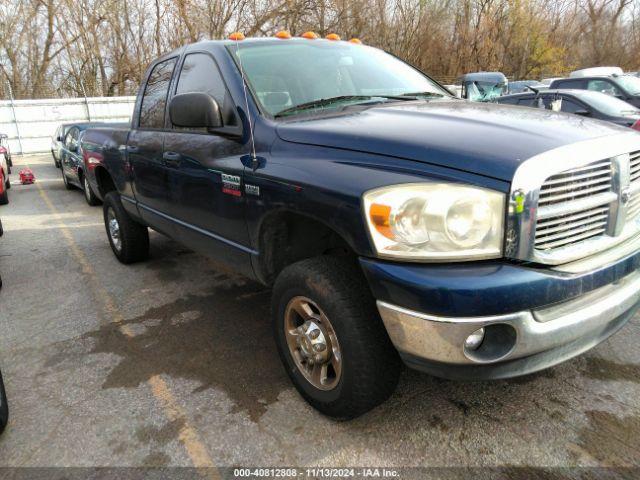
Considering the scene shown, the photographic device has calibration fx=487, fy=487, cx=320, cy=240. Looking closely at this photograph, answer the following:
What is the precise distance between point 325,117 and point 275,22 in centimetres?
2526

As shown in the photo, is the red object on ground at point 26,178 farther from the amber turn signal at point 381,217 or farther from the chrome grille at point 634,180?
the chrome grille at point 634,180

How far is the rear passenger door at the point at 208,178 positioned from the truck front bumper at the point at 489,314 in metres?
1.15

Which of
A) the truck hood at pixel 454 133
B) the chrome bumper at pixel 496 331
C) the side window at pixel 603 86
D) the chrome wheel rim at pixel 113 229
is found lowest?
the chrome wheel rim at pixel 113 229

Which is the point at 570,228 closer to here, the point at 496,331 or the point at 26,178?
the point at 496,331

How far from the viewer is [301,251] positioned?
2.75m

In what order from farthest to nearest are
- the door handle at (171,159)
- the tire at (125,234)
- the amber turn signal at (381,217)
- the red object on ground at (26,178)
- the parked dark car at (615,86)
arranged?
the red object on ground at (26,178), the parked dark car at (615,86), the tire at (125,234), the door handle at (171,159), the amber turn signal at (381,217)

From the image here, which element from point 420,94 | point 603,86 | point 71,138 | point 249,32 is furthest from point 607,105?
point 249,32

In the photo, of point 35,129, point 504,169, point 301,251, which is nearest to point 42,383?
point 301,251

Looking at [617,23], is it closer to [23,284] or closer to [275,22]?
[275,22]

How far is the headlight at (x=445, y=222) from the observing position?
1.85 meters

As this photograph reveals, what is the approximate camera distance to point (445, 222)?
6.08ft

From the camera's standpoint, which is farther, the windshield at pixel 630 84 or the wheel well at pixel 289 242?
the windshield at pixel 630 84

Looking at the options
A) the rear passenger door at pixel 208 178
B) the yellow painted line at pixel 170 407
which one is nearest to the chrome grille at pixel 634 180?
the rear passenger door at pixel 208 178

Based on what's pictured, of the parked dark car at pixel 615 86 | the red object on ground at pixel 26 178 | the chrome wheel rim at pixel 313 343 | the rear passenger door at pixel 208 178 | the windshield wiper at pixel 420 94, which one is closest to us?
the chrome wheel rim at pixel 313 343
